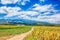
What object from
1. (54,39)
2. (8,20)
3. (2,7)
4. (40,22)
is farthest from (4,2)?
(54,39)

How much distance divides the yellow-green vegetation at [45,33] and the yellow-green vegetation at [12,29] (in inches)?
6.2

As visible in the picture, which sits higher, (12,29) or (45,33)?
(12,29)

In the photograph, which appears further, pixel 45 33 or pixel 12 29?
pixel 12 29

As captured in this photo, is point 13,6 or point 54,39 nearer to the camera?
point 54,39

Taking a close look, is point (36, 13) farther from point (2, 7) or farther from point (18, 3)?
point (2, 7)

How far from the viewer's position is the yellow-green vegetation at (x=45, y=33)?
308cm

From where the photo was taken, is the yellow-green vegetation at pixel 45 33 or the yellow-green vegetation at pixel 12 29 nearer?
the yellow-green vegetation at pixel 45 33

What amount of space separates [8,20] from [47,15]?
801 millimetres

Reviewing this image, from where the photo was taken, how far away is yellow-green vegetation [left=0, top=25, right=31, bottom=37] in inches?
128

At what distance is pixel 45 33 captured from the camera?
10.3 ft

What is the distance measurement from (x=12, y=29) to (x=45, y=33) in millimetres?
672

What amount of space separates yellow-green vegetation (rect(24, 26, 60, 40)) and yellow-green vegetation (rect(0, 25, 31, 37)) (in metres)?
0.16

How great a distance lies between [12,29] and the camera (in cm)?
326

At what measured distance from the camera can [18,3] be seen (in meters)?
3.30
